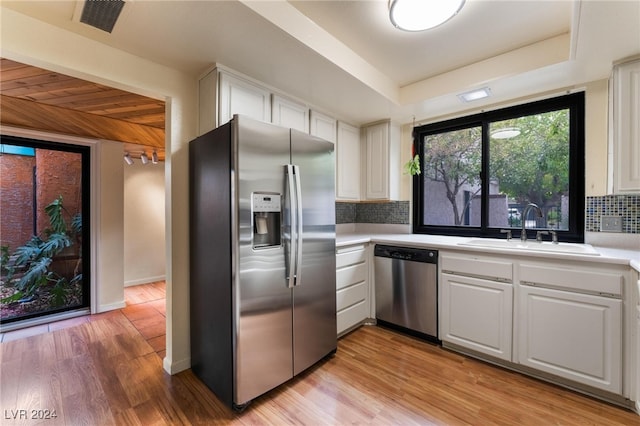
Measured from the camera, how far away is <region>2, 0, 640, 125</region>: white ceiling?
5.01 feet

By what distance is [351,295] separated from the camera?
2.71m

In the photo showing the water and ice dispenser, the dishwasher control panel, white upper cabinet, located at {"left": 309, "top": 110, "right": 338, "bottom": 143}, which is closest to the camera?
the water and ice dispenser

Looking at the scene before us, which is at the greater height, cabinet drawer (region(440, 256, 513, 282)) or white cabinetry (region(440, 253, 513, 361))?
cabinet drawer (region(440, 256, 513, 282))

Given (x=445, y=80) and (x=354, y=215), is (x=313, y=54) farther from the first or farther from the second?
(x=354, y=215)

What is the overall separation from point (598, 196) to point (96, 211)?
5144mm

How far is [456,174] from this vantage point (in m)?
3.11

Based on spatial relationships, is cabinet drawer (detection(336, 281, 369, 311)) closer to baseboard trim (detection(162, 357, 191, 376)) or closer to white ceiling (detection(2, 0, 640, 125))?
baseboard trim (detection(162, 357, 191, 376))

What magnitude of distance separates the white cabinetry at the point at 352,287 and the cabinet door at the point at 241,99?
54.7 inches

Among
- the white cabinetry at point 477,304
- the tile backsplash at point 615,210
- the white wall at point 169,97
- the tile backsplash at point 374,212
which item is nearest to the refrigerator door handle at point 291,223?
the white wall at point 169,97

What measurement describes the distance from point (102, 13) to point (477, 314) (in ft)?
10.5

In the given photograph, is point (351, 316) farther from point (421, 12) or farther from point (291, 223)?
point (421, 12)

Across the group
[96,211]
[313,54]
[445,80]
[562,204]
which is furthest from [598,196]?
[96,211]

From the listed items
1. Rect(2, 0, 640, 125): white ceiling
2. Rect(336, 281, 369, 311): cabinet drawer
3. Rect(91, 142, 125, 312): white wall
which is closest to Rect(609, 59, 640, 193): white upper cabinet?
Rect(2, 0, 640, 125): white ceiling

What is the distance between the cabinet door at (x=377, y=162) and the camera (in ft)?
10.8
